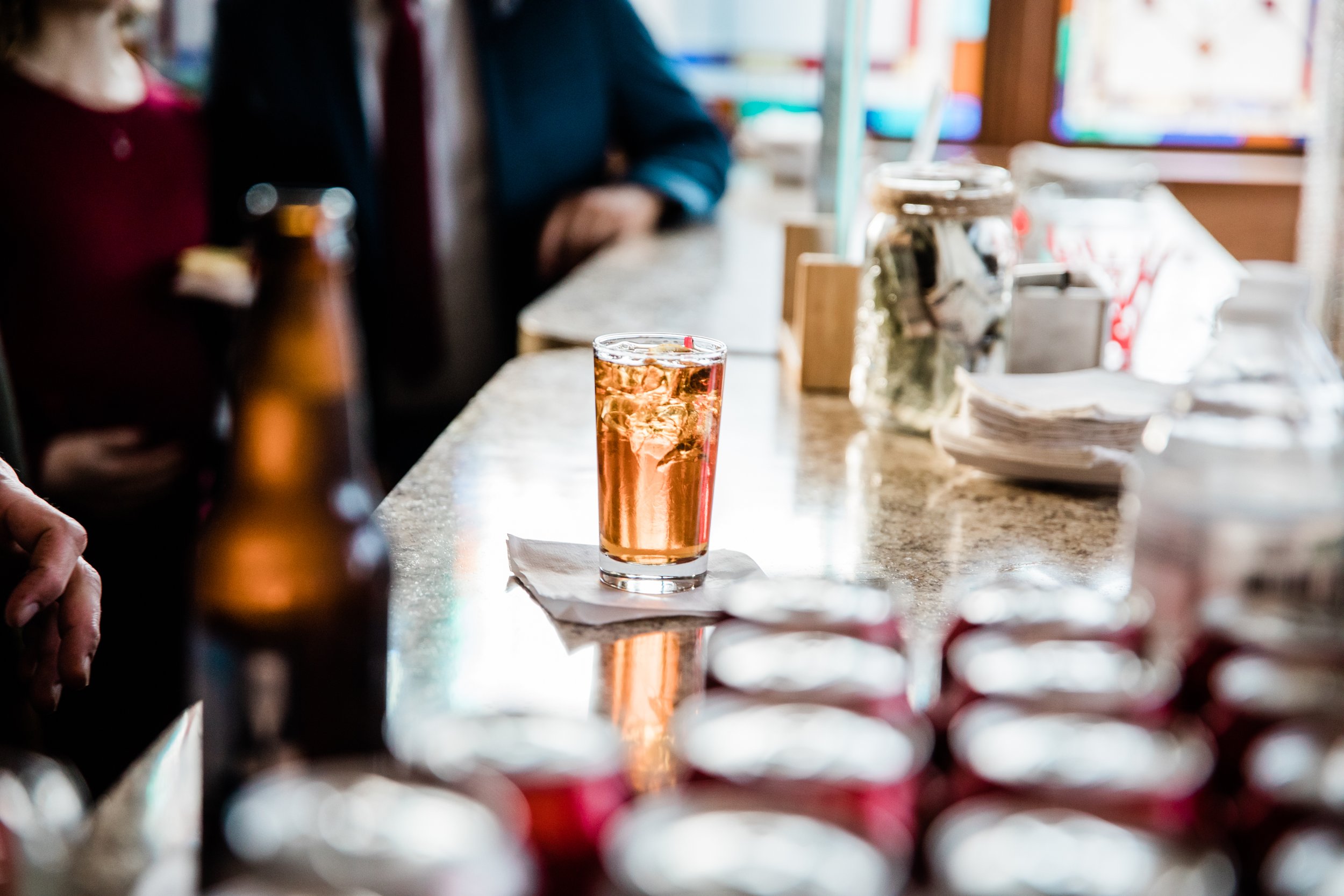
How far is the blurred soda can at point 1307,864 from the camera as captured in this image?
0.37 metres

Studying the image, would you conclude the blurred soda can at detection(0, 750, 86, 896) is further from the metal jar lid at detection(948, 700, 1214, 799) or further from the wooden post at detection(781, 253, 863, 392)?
the wooden post at detection(781, 253, 863, 392)

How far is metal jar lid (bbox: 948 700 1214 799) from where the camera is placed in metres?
0.40

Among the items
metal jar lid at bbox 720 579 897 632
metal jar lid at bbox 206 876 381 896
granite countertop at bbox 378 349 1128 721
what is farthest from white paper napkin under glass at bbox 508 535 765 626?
metal jar lid at bbox 206 876 381 896

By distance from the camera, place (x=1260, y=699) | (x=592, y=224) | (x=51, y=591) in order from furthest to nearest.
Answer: (x=592, y=224) < (x=51, y=591) < (x=1260, y=699)

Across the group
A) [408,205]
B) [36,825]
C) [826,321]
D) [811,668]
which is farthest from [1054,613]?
[408,205]

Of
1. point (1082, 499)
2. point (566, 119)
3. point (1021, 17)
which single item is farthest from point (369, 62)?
point (1021, 17)

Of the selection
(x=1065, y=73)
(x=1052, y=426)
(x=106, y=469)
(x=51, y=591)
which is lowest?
(x=106, y=469)

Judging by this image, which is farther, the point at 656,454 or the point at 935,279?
the point at 935,279

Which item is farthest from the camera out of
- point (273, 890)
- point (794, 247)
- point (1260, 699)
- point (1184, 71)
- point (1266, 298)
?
point (1184, 71)

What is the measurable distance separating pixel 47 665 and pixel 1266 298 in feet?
2.92

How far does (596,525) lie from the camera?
3.52 feet

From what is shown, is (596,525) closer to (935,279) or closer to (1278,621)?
(935,279)

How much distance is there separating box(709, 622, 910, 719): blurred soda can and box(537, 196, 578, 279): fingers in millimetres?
2066

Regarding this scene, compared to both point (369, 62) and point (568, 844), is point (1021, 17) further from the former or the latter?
point (568, 844)
